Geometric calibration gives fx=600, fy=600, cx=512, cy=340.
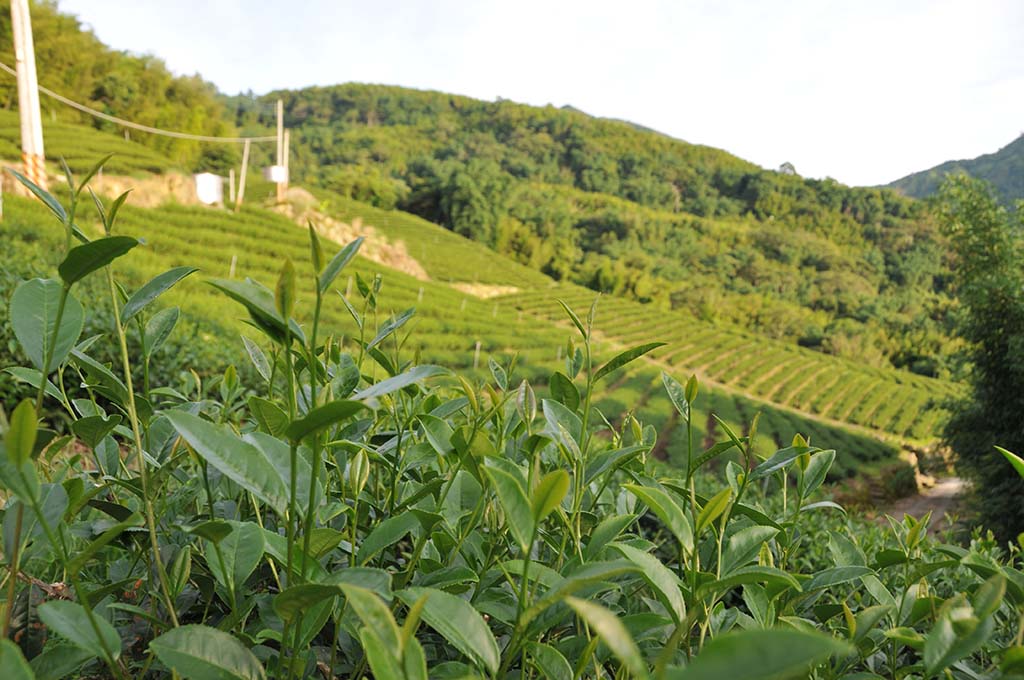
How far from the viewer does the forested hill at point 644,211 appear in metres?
40.2

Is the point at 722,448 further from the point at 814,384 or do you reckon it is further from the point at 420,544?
the point at 814,384

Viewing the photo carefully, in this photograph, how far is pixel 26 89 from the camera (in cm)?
671

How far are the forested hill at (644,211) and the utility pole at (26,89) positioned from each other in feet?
88.4

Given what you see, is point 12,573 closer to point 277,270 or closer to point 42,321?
point 42,321

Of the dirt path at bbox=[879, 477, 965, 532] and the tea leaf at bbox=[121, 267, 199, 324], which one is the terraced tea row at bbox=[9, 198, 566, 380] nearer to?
the dirt path at bbox=[879, 477, 965, 532]

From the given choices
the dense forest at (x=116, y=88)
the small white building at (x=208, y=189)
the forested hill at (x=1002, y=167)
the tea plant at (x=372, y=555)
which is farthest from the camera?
the forested hill at (x=1002, y=167)

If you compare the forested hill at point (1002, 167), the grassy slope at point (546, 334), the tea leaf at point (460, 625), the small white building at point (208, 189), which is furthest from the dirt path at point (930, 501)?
the forested hill at point (1002, 167)

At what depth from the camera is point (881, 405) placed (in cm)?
2408

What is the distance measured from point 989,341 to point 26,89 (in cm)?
1233

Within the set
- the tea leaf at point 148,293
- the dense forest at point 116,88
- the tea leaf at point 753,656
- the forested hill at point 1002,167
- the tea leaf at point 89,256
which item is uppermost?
the forested hill at point 1002,167

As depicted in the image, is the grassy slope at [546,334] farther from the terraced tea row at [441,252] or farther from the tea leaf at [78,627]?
the tea leaf at [78,627]

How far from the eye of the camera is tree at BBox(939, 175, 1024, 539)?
725 centimetres

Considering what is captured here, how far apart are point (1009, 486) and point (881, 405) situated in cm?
1927

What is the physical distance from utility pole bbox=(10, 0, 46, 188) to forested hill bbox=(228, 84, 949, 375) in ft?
88.4
